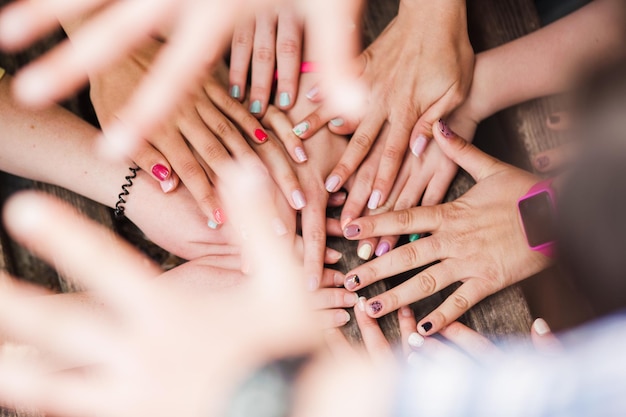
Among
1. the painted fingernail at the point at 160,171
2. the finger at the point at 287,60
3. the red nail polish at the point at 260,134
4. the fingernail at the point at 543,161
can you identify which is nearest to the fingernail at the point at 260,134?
the red nail polish at the point at 260,134

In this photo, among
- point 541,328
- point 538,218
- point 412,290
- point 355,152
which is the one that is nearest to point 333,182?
point 355,152

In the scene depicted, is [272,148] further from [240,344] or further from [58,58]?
[58,58]

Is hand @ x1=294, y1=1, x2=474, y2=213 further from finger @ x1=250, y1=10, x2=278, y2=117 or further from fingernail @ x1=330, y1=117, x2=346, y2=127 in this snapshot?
finger @ x1=250, y1=10, x2=278, y2=117

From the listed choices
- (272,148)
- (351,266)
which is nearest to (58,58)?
(272,148)

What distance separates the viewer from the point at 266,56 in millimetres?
1347

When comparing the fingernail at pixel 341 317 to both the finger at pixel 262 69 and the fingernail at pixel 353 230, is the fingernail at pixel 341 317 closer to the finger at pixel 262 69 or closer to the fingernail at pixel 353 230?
the fingernail at pixel 353 230

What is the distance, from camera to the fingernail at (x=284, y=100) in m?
1.36

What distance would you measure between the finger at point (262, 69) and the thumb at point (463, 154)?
420mm

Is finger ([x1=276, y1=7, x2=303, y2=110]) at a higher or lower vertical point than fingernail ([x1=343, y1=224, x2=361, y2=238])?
higher

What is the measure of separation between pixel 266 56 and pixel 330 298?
61 cm

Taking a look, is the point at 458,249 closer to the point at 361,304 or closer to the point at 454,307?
the point at 454,307

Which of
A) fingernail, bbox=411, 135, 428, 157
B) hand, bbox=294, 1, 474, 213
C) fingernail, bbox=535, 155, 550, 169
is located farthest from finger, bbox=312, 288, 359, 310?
fingernail, bbox=535, 155, 550, 169

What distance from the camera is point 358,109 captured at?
1.35 m

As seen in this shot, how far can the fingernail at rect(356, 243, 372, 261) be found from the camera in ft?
4.18
